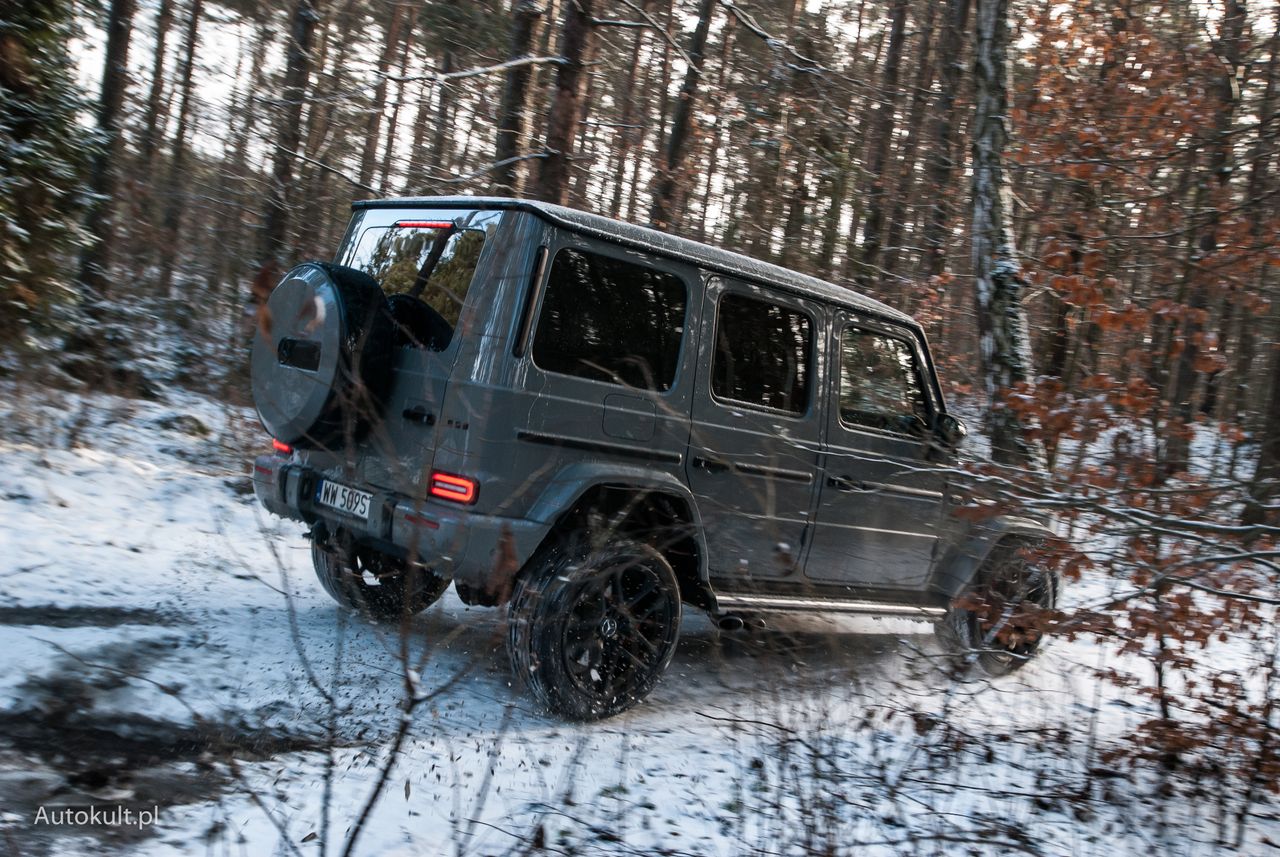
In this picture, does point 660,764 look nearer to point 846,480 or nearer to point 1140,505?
point 846,480

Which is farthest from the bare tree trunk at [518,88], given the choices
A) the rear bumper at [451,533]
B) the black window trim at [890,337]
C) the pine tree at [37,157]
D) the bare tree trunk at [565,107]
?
the rear bumper at [451,533]

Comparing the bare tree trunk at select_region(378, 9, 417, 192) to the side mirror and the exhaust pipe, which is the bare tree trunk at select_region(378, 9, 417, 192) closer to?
the side mirror

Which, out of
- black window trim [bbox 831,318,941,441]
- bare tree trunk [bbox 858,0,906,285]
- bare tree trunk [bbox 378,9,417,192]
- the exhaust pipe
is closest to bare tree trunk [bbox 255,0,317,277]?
bare tree trunk [bbox 378,9,417,192]

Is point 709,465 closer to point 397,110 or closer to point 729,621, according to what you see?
point 729,621

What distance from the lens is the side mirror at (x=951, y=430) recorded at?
5090 millimetres

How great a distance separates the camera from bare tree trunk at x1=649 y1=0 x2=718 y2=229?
41.8 feet

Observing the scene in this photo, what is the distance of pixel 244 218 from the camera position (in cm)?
1277

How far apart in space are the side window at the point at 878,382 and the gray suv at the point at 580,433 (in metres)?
0.02

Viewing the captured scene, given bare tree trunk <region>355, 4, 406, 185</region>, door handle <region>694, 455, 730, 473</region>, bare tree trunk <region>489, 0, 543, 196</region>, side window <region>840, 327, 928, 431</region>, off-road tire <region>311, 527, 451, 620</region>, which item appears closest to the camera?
door handle <region>694, 455, 730, 473</region>

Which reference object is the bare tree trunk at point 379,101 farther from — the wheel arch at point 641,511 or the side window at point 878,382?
the wheel arch at point 641,511

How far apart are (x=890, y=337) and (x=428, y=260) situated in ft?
8.31

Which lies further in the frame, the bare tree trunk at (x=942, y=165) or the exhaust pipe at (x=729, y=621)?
the bare tree trunk at (x=942, y=165)

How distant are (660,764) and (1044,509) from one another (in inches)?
74.8

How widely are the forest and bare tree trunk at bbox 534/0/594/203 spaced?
0.10 ft
